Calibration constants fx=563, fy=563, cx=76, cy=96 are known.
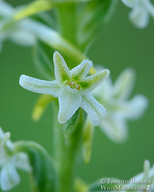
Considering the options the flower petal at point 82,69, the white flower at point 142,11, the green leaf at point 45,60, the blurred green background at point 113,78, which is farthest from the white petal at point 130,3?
the blurred green background at point 113,78

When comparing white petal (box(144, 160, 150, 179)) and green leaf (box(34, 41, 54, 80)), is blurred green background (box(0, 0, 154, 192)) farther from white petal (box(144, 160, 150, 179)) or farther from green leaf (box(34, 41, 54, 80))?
white petal (box(144, 160, 150, 179))

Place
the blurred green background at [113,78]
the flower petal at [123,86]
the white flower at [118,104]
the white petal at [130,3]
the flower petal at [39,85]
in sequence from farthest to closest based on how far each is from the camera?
1. the blurred green background at [113,78]
2. the flower petal at [123,86]
3. the white flower at [118,104]
4. the white petal at [130,3]
5. the flower petal at [39,85]

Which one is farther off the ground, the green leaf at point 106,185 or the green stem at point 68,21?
the green stem at point 68,21

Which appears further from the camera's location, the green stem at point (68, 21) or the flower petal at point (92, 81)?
A: the green stem at point (68, 21)

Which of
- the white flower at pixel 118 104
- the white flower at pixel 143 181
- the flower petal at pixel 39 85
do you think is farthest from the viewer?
the white flower at pixel 118 104

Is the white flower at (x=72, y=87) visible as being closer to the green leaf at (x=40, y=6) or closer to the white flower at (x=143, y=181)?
the white flower at (x=143, y=181)

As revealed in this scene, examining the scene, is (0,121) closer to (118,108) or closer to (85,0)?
(118,108)

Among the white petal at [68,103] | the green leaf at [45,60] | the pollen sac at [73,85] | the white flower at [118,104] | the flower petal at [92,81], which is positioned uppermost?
the white flower at [118,104]
